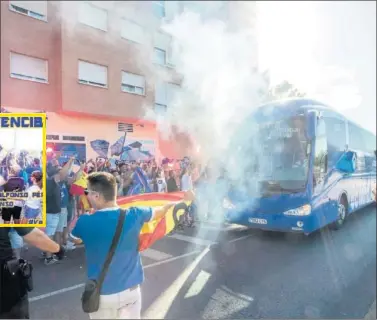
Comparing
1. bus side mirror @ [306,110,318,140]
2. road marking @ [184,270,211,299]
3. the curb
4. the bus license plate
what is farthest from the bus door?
road marking @ [184,270,211,299]

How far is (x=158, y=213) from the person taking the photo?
6.21 ft

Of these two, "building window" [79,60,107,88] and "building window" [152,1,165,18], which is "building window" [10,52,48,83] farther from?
"building window" [152,1,165,18]

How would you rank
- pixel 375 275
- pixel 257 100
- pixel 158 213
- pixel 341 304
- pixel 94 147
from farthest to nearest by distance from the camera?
pixel 257 100 → pixel 375 275 → pixel 341 304 → pixel 94 147 → pixel 158 213

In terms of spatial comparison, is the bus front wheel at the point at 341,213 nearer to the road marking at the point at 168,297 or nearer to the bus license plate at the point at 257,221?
the bus license plate at the point at 257,221

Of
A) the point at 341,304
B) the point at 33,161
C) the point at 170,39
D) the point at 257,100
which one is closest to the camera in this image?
the point at 33,161

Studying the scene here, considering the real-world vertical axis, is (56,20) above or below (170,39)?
above

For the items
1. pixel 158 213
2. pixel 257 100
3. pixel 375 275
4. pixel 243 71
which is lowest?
pixel 375 275

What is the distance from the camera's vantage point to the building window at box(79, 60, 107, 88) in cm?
403

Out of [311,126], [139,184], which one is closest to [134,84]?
[139,184]

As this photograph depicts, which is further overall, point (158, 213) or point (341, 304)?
point (341, 304)

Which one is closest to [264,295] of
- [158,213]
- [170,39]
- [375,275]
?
[375,275]

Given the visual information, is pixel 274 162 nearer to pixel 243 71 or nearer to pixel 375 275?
pixel 243 71

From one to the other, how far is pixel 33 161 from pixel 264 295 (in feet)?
9.38

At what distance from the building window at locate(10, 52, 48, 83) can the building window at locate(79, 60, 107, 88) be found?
518 mm
